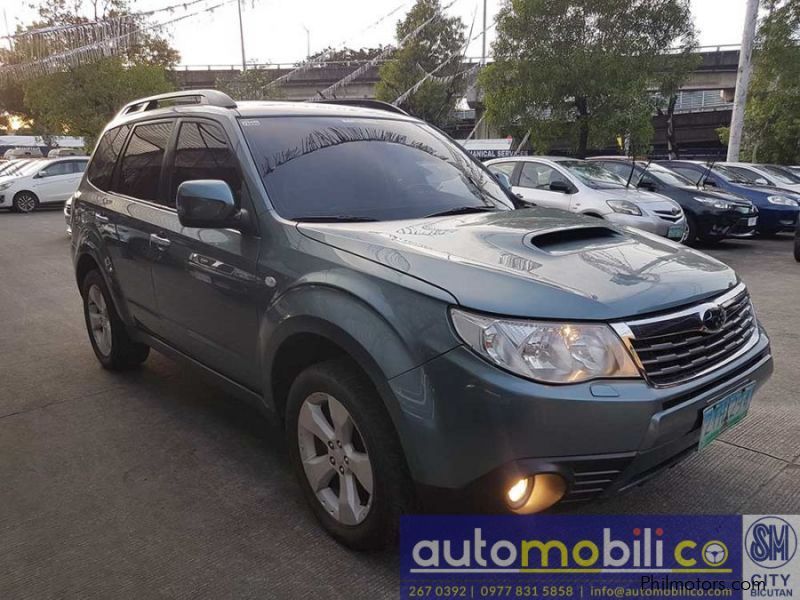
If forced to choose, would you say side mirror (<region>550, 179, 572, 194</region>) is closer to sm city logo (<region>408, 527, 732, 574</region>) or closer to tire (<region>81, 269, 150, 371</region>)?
tire (<region>81, 269, 150, 371</region>)

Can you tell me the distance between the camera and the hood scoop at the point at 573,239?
7.86 feet

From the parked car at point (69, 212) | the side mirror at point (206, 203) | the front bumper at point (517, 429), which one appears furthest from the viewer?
the parked car at point (69, 212)

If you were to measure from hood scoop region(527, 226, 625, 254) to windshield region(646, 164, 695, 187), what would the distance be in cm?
880

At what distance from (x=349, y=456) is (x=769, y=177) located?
529 inches

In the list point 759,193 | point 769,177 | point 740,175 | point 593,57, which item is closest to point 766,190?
point 759,193

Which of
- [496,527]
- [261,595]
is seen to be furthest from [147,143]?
[496,527]

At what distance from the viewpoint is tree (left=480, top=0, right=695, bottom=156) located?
13.0 m

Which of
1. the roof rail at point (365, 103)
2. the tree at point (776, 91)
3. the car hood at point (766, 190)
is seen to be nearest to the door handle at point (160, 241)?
the roof rail at point (365, 103)

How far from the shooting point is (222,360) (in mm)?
3021

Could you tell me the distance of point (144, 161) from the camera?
3.71 meters

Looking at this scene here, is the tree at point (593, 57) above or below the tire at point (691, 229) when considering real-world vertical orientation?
above

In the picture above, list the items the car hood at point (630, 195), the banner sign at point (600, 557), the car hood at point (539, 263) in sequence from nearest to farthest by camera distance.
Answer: the car hood at point (539, 263) < the banner sign at point (600, 557) < the car hood at point (630, 195)

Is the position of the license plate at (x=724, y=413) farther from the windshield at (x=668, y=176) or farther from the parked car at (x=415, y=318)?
the windshield at (x=668, y=176)

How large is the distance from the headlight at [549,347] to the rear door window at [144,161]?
7.66ft
